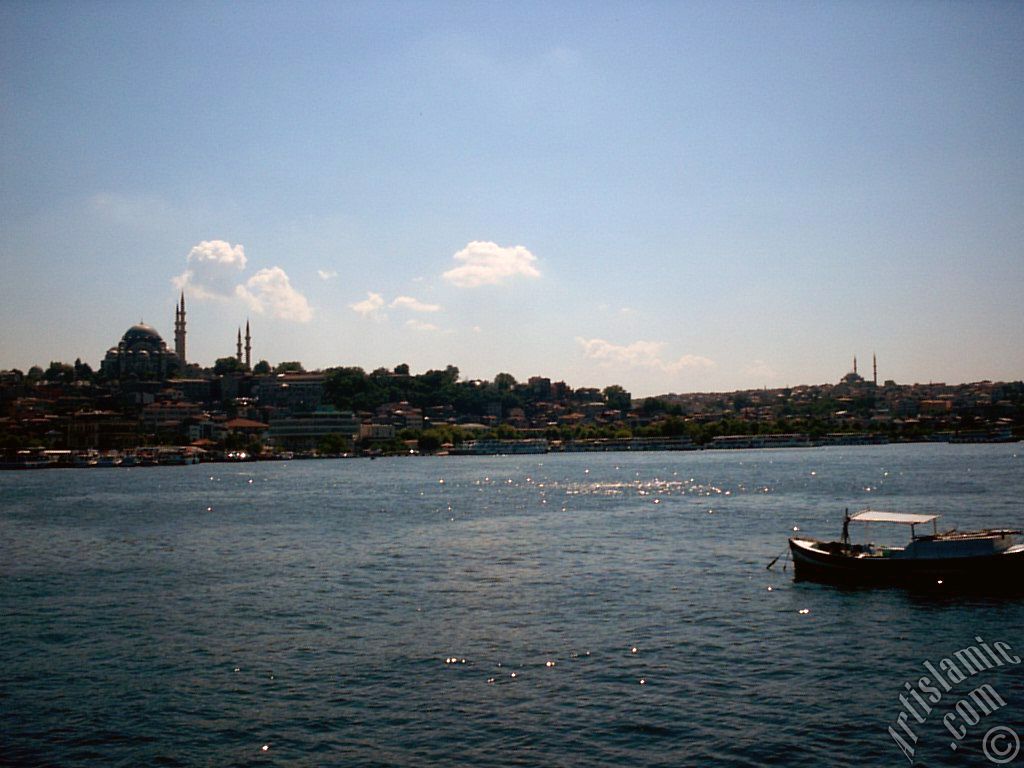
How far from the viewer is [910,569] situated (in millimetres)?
29812

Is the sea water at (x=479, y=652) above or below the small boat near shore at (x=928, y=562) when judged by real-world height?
below

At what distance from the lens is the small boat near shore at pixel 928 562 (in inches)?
1137

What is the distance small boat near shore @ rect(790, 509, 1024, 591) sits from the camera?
28.9m

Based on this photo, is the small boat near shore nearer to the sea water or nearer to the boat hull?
the boat hull

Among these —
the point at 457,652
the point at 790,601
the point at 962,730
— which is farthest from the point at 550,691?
the point at 790,601

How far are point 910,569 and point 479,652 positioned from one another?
15795mm

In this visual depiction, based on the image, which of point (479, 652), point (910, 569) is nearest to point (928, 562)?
point (910, 569)

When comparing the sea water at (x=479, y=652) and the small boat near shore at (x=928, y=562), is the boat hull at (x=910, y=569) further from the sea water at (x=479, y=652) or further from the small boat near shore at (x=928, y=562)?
the sea water at (x=479, y=652)

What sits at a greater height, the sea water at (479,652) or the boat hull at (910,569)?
the boat hull at (910,569)

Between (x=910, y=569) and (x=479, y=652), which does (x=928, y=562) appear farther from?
(x=479, y=652)

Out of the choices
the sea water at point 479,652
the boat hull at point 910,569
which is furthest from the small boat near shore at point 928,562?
the sea water at point 479,652

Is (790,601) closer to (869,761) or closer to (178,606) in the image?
(869,761)

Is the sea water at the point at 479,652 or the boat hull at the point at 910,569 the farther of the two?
the boat hull at the point at 910,569

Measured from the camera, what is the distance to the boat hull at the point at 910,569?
2880cm
